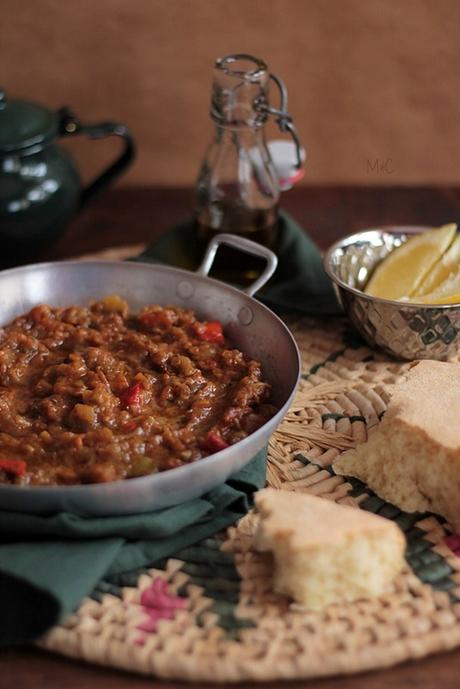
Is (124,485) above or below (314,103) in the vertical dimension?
above

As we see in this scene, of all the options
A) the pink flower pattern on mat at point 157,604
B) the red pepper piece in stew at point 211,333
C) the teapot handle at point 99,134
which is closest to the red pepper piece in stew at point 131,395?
the red pepper piece in stew at point 211,333

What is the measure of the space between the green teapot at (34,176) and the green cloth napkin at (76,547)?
1.57 metres

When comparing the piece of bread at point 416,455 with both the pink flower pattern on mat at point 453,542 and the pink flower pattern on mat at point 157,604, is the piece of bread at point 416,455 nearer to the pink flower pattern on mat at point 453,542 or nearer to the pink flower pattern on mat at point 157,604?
the pink flower pattern on mat at point 453,542

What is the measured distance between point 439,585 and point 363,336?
42.0 inches

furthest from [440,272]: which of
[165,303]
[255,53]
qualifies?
[255,53]

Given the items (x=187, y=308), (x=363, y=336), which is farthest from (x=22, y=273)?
(x=363, y=336)

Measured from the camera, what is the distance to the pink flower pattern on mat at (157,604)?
6.39 ft

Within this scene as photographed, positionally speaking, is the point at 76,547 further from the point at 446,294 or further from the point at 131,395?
the point at 446,294

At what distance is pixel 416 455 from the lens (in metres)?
2.28

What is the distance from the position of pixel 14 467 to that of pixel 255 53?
2.71m

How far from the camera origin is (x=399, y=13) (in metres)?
4.25

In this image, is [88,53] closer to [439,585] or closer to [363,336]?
[363,336]

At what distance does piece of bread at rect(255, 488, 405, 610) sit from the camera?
1936 millimetres

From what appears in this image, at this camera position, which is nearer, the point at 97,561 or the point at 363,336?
the point at 97,561
